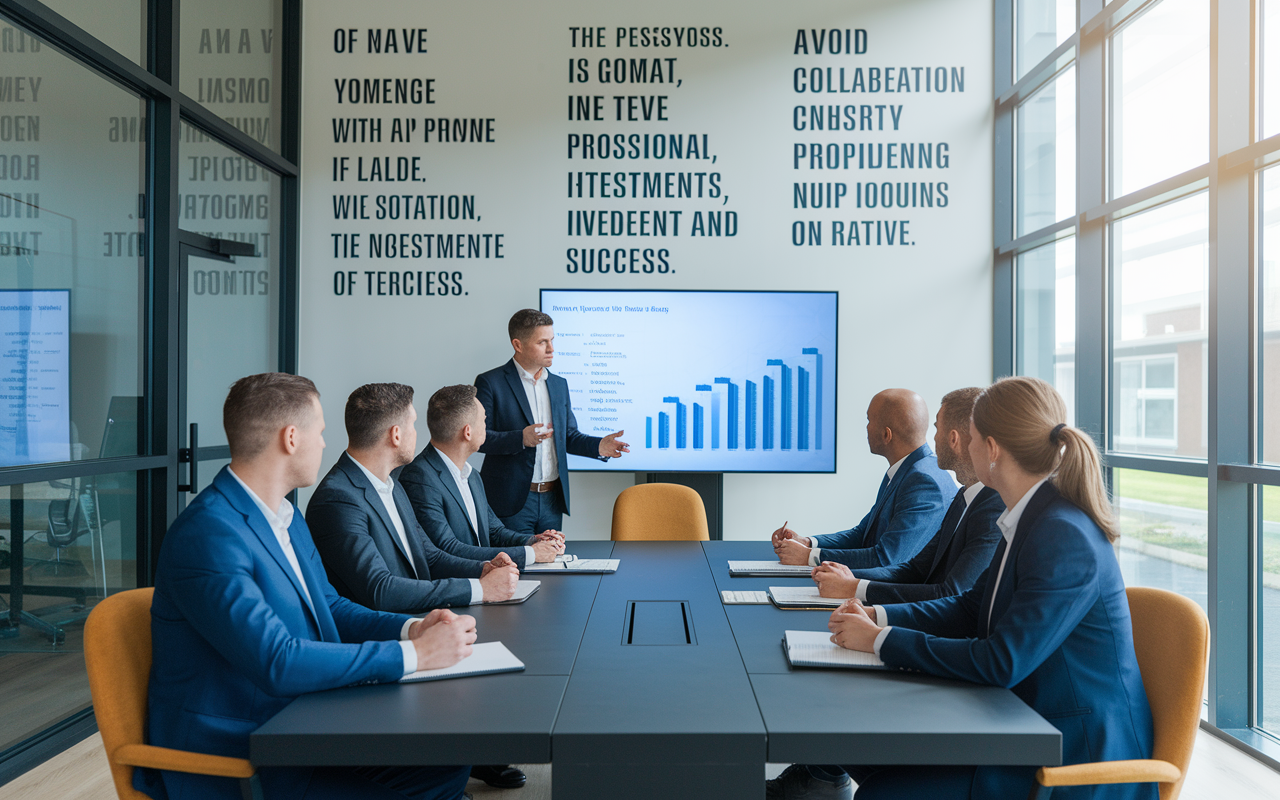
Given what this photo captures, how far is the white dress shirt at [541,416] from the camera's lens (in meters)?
4.37

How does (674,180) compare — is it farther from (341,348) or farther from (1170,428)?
(1170,428)

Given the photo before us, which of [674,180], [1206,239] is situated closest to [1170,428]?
[1206,239]

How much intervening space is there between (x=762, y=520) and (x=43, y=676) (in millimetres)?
3815

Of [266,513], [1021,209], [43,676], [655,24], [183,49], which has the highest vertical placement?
[655,24]

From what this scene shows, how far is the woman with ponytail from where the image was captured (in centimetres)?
162

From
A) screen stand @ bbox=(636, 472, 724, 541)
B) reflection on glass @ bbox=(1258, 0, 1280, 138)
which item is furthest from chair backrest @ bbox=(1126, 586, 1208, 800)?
screen stand @ bbox=(636, 472, 724, 541)

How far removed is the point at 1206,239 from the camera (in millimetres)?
3510

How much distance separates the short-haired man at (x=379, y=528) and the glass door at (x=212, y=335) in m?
2.03

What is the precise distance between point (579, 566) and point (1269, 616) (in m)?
2.75

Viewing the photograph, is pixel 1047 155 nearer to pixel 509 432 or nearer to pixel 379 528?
pixel 509 432

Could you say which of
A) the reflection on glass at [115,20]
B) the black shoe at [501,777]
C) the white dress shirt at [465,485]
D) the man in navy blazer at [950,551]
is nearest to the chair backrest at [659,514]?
the white dress shirt at [465,485]

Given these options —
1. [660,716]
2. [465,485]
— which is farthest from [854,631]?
[465,485]

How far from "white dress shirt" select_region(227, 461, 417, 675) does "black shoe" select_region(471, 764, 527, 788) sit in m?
1.19

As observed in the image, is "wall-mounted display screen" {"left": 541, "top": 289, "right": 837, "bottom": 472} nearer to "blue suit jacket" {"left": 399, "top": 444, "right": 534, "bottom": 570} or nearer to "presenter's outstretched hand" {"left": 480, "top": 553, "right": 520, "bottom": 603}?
"blue suit jacket" {"left": 399, "top": 444, "right": 534, "bottom": 570}
